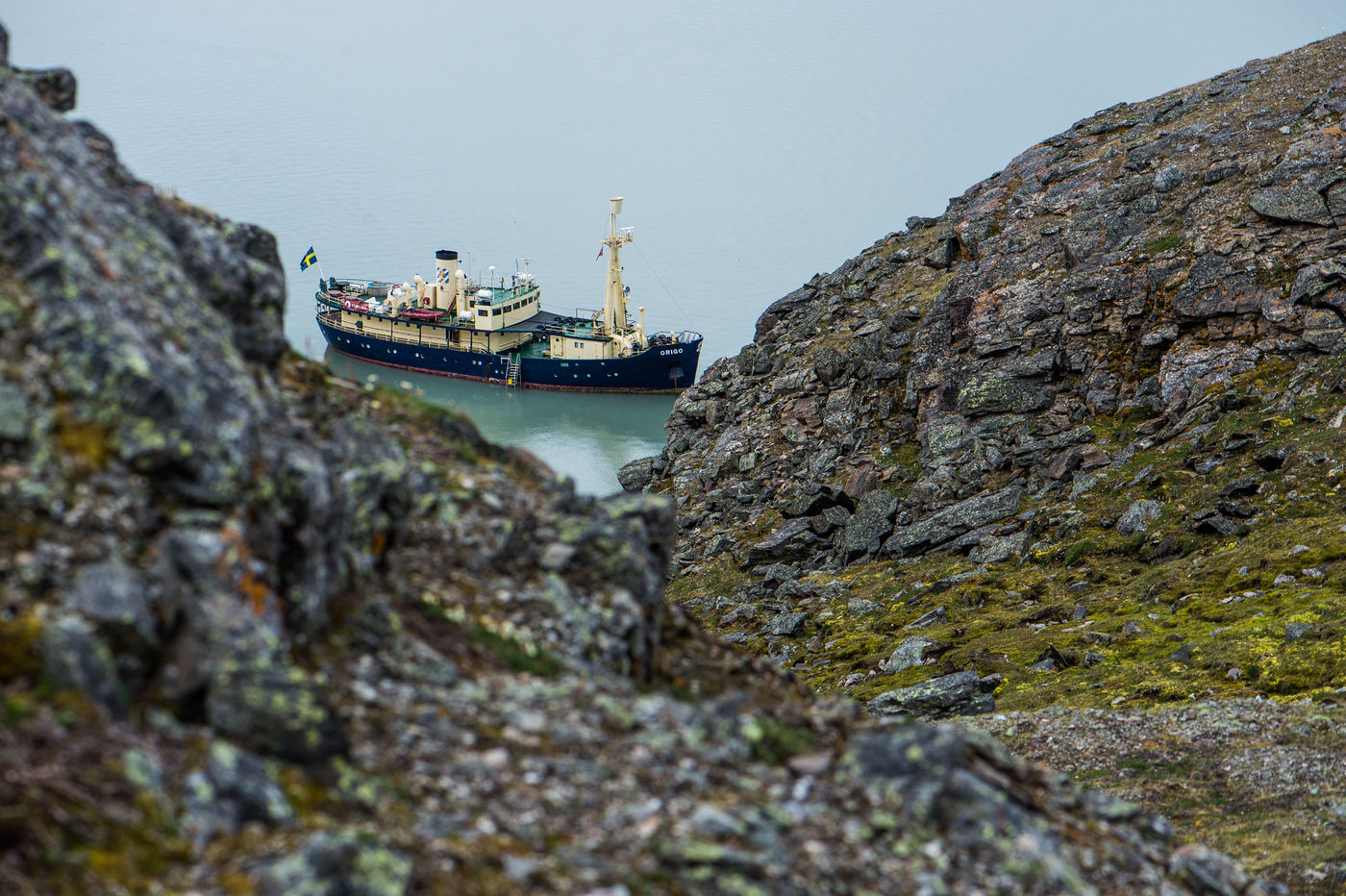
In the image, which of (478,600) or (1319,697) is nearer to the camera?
(478,600)

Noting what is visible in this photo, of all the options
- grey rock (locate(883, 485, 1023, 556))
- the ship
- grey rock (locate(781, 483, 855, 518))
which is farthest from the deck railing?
grey rock (locate(883, 485, 1023, 556))

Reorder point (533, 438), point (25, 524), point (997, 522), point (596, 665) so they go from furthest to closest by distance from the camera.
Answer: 1. point (533, 438)
2. point (997, 522)
3. point (596, 665)
4. point (25, 524)

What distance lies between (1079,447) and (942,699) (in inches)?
734

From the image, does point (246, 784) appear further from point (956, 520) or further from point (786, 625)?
point (956, 520)

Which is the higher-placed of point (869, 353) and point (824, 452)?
point (869, 353)

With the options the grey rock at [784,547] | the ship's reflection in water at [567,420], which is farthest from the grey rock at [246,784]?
the ship's reflection in water at [567,420]

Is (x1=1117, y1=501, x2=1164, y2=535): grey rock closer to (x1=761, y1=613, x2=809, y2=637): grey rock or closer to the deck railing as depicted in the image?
(x1=761, y1=613, x2=809, y2=637): grey rock

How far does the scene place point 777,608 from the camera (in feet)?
137

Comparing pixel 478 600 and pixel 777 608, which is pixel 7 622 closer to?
pixel 478 600

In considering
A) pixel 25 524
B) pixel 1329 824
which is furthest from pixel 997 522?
pixel 25 524

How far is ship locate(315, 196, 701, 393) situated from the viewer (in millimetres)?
91750

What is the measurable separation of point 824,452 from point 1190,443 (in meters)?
17.3

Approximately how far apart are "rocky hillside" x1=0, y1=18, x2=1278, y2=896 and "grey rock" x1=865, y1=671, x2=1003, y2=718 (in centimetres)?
1700

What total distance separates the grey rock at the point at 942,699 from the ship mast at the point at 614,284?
65115 millimetres
